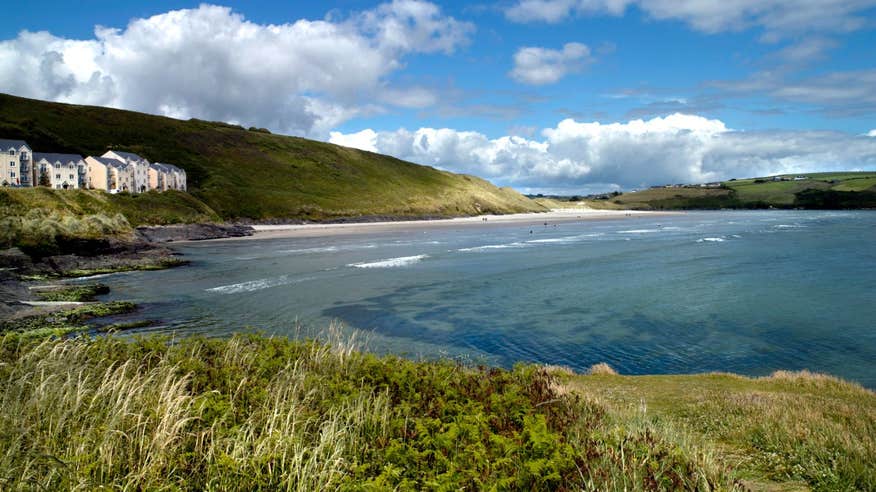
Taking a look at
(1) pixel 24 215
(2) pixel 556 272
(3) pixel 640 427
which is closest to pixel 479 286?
(2) pixel 556 272

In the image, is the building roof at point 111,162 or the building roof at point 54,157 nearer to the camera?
the building roof at point 54,157

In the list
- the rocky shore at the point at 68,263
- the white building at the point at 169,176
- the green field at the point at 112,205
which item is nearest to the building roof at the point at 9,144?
the green field at the point at 112,205

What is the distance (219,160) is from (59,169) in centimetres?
6883

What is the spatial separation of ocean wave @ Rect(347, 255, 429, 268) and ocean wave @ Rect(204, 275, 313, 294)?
982cm

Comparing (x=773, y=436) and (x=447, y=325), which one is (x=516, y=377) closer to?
(x=773, y=436)

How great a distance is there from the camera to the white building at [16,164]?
8938 centimetres

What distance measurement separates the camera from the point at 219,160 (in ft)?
→ 552

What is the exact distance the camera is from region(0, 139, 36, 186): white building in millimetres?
89381

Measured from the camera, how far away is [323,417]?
29.7 feet

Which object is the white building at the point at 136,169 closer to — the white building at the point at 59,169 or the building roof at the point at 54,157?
the building roof at the point at 54,157

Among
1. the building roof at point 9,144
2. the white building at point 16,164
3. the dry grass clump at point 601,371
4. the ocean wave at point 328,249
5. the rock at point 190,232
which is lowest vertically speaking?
the dry grass clump at point 601,371

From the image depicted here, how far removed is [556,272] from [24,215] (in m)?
60.7

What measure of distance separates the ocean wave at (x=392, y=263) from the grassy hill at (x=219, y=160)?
273ft

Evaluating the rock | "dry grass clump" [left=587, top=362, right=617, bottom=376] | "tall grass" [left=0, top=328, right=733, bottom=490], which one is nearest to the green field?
the rock
